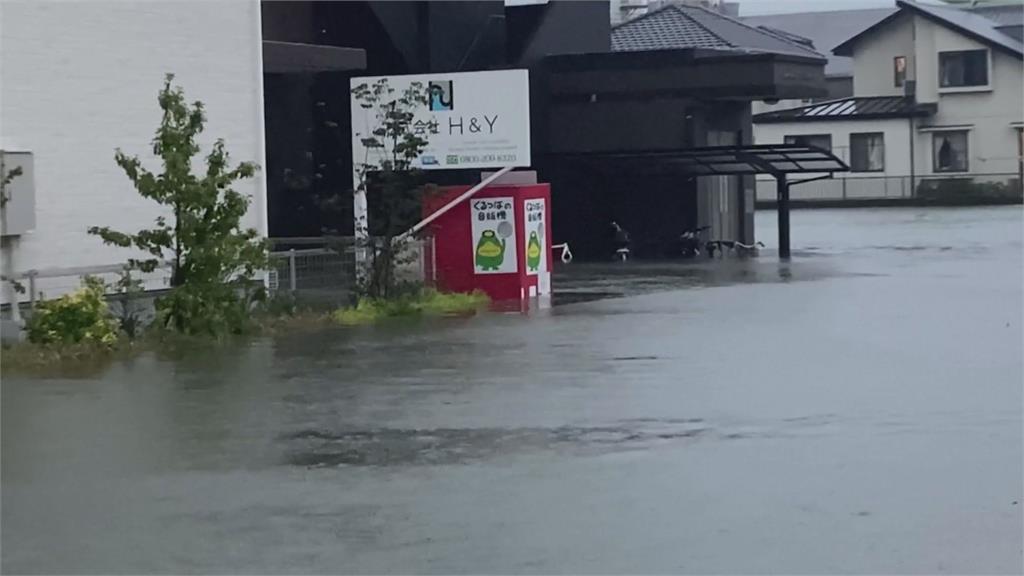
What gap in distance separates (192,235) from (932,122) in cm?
Result: 5659

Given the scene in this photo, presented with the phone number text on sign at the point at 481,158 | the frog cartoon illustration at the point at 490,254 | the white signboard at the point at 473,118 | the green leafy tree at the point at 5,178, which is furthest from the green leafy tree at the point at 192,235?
the frog cartoon illustration at the point at 490,254

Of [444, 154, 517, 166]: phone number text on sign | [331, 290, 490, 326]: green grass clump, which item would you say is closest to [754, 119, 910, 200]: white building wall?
[444, 154, 517, 166]: phone number text on sign

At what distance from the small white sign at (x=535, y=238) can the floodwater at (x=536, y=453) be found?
563 centimetres

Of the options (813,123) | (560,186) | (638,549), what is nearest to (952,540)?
(638,549)

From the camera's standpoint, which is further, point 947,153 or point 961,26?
point 947,153

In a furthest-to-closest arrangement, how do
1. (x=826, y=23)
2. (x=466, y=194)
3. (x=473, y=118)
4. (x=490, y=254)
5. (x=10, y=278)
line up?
(x=826, y=23) < (x=490, y=254) < (x=466, y=194) < (x=473, y=118) < (x=10, y=278)

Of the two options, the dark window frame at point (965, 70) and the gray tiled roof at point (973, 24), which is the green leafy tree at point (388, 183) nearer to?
the gray tiled roof at point (973, 24)

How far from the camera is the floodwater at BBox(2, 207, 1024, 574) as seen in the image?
8125 millimetres

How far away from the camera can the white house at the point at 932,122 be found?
228 ft

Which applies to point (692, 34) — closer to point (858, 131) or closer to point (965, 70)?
point (858, 131)

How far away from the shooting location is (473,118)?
2378 cm

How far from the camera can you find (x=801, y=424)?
38.5ft

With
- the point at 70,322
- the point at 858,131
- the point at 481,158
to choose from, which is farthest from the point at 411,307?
the point at 858,131

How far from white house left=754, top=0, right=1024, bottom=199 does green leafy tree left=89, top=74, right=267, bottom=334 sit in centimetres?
5373
